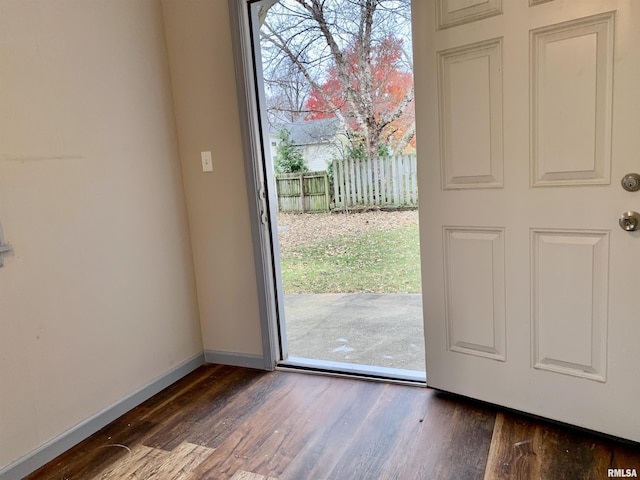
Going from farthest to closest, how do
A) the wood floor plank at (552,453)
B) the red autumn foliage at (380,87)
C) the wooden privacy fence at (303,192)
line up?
1. the wooden privacy fence at (303,192)
2. the red autumn foliage at (380,87)
3. the wood floor plank at (552,453)

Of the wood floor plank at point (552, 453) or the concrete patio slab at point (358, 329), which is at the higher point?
the wood floor plank at point (552, 453)

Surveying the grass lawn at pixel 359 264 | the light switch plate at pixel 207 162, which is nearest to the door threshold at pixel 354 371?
the light switch plate at pixel 207 162

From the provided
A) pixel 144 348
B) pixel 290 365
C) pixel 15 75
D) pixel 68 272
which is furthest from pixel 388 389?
pixel 15 75

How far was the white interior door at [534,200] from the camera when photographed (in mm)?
1413

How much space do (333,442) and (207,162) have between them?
1.53m

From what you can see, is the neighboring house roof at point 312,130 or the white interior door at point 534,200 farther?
the neighboring house roof at point 312,130

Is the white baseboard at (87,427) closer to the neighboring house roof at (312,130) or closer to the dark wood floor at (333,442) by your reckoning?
the dark wood floor at (333,442)

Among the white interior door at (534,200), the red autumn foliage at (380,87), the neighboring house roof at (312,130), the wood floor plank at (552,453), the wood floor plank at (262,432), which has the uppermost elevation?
the red autumn foliage at (380,87)

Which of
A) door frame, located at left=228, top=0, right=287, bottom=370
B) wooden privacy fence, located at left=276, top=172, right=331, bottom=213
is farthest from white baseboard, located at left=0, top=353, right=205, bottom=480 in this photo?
wooden privacy fence, located at left=276, top=172, right=331, bottom=213

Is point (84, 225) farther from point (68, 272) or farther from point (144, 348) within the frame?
point (144, 348)

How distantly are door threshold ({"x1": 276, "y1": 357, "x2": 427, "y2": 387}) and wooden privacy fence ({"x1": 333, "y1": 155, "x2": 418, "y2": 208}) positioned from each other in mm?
2150

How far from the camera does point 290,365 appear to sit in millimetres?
2348

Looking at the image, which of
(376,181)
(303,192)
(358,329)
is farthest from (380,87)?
(358,329)

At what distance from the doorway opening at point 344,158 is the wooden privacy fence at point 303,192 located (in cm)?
1
